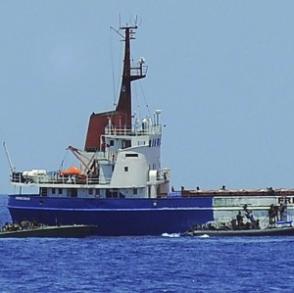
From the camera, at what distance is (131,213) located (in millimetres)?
80062

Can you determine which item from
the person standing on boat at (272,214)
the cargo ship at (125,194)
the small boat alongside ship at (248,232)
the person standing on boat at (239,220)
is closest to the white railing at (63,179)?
the cargo ship at (125,194)

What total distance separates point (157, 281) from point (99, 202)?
23.5m

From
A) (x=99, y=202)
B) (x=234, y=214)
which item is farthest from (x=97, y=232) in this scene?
(x=234, y=214)

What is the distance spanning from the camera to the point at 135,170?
266 ft

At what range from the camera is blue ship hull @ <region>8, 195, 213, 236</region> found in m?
79.9

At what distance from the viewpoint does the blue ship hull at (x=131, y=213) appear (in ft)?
262

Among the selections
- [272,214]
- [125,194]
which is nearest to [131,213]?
[125,194]

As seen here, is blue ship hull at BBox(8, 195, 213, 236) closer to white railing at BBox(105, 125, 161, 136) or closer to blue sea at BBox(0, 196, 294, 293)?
blue sea at BBox(0, 196, 294, 293)

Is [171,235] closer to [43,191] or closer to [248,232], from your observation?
[248,232]

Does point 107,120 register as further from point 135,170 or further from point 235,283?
point 235,283

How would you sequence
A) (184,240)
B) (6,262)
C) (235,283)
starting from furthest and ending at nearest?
1. (184,240)
2. (6,262)
3. (235,283)

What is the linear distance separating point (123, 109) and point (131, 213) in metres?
6.43

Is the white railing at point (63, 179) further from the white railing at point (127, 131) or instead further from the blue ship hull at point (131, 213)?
the white railing at point (127, 131)

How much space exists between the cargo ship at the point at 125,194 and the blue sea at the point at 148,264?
1.57 m
